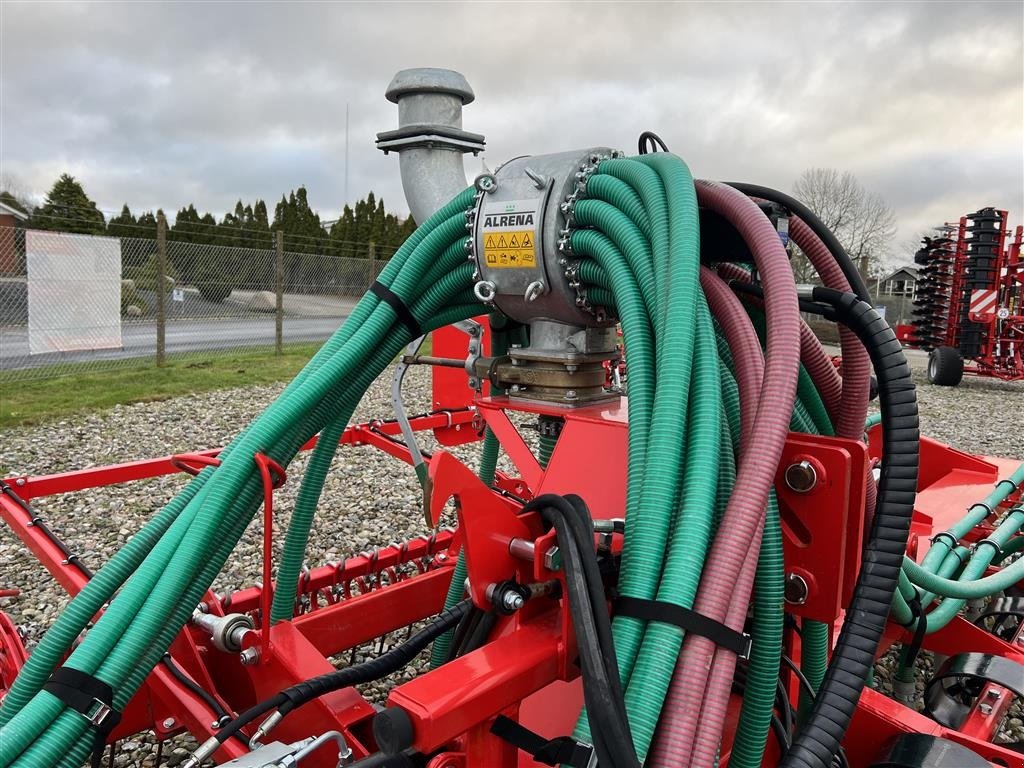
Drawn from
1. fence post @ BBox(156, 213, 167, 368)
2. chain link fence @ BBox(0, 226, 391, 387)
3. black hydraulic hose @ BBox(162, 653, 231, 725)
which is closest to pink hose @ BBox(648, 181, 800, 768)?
black hydraulic hose @ BBox(162, 653, 231, 725)

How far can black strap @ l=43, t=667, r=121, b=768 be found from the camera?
53.2 inches

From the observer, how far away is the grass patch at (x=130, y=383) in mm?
7402

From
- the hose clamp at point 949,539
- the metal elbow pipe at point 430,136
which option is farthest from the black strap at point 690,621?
the hose clamp at point 949,539

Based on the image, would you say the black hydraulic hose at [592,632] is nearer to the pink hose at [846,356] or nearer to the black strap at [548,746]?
the black strap at [548,746]

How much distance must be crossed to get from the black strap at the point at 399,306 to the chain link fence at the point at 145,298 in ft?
28.9

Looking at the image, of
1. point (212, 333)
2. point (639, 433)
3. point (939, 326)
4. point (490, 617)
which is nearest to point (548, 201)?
point (639, 433)

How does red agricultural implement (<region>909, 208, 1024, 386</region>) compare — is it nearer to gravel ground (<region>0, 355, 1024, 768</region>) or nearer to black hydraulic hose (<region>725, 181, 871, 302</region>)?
gravel ground (<region>0, 355, 1024, 768</region>)

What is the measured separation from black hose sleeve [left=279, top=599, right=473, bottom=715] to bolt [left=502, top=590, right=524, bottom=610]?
43 centimetres

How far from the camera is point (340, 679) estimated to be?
1.58 meters

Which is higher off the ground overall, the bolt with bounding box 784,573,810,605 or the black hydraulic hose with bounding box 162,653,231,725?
Result: the bolt with bounding box 784,573,810,605

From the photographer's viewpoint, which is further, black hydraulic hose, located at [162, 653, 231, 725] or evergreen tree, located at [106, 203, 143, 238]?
evergreen tree, located at [106, 203, 143, 238]

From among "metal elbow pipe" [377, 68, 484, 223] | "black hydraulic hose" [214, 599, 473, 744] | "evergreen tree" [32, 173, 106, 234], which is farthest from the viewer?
"evergreen tree" [32, 173, 106, 234]

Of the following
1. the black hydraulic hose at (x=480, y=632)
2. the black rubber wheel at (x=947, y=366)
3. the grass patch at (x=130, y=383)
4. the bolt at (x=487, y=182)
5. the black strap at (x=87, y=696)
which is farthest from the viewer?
the black rubber wheel at (x=947, y=366)

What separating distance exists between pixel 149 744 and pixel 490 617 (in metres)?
1.67
